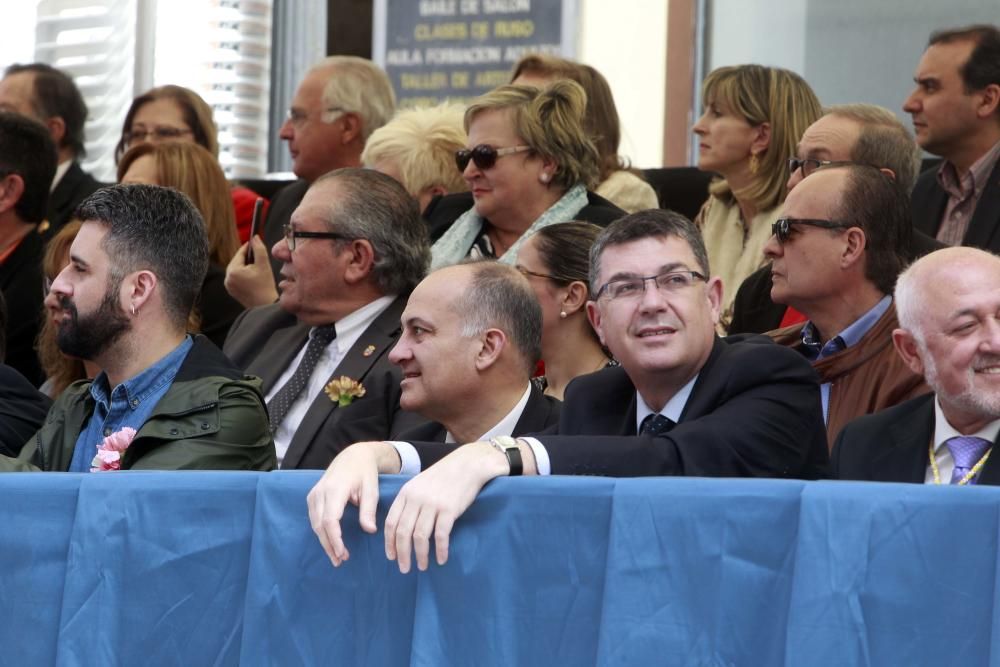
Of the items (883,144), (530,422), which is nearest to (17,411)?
(530,422)

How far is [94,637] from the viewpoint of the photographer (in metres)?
2.65

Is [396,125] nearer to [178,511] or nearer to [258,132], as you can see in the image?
[258,132]

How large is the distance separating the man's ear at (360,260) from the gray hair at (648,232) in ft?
4.06

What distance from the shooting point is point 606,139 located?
5.50 meters

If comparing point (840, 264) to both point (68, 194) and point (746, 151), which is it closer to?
point (746, 151)

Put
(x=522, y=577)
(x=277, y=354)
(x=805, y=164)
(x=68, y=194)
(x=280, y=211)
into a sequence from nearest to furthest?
(x=522, y=577), (x=277, y=354), (x=805, y=164), (x=280, y=211), (x=68, y=194)

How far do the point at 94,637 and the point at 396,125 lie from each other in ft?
11.3

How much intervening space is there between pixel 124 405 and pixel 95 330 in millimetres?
209

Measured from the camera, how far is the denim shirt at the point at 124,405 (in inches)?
145

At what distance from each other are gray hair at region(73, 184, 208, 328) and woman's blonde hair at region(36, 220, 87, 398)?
1272 mm

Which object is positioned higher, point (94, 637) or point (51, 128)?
point (51, 128)

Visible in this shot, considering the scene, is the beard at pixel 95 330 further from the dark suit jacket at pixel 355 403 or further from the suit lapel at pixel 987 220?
the suit lapel at pixel 987 220

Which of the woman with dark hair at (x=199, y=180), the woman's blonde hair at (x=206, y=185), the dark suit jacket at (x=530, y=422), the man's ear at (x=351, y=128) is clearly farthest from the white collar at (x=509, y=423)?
the man's ear at (x=351, y=128)

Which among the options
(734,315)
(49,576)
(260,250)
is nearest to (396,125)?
(260,250)
